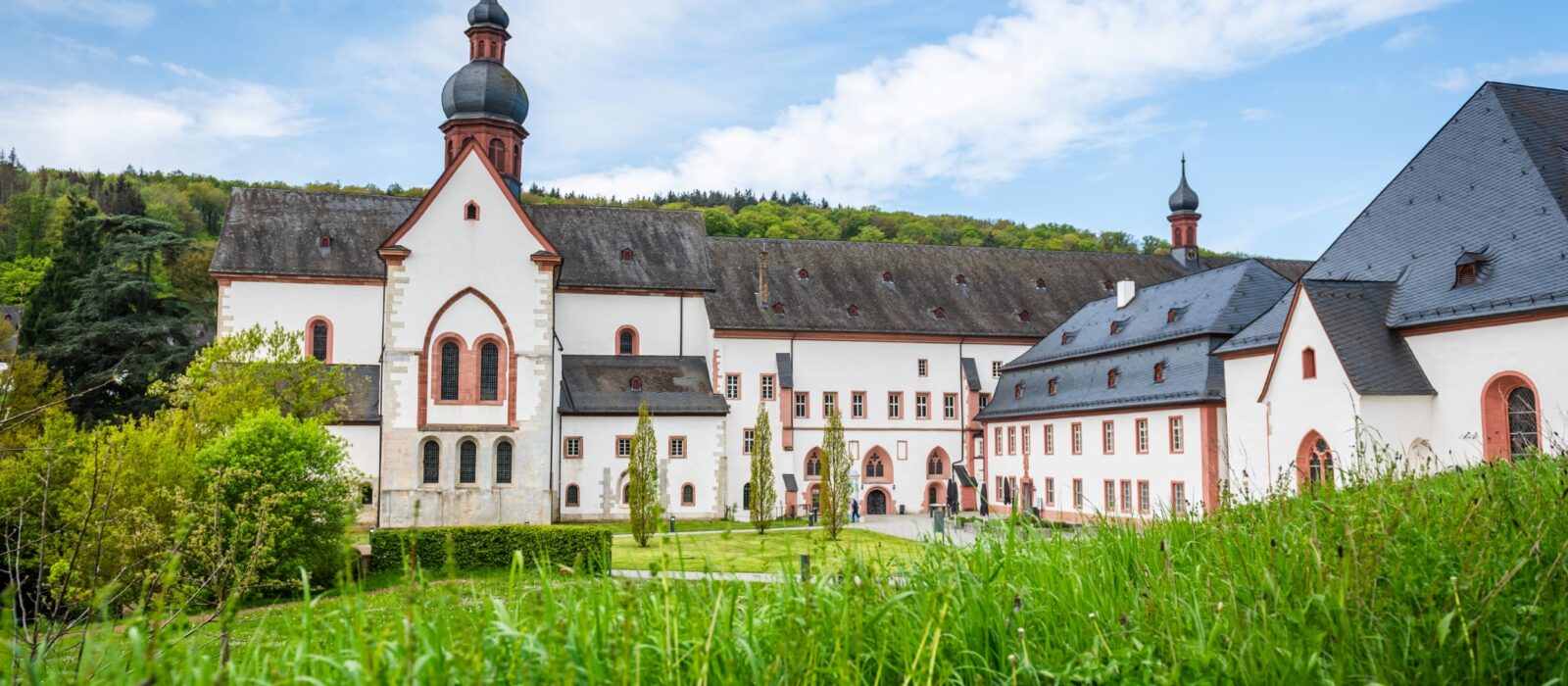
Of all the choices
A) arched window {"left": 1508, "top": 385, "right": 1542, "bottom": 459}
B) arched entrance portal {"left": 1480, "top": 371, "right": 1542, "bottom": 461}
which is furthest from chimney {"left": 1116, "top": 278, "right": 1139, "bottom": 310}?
arched window {"left": 1508, "top": 385, "right": 1542, "bottom": 459}

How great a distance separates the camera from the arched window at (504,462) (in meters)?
37.2

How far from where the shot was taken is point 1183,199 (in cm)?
5991

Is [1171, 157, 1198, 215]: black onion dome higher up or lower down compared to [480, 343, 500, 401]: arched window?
higher up

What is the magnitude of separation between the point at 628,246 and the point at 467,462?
14.6 metres

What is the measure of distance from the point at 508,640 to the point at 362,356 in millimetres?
42542

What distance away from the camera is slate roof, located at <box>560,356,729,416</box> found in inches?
1682

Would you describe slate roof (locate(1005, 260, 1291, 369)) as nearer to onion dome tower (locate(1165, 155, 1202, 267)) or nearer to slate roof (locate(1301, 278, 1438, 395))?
slate roof (locate(1301, 278, 1438, 395))

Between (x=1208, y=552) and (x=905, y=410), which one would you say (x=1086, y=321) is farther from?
(x=1208, y=552)

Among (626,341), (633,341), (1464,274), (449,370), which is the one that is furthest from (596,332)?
(1464,274)

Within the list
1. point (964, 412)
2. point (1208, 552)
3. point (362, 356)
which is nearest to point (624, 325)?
point (362, 356)

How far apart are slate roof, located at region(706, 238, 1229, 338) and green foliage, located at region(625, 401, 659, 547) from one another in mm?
10284

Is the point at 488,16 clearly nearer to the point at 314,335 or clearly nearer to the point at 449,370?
the point at 314,335

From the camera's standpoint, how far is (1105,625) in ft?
18.0

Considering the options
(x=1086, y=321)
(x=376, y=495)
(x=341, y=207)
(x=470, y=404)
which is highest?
(x=341, y=207)
